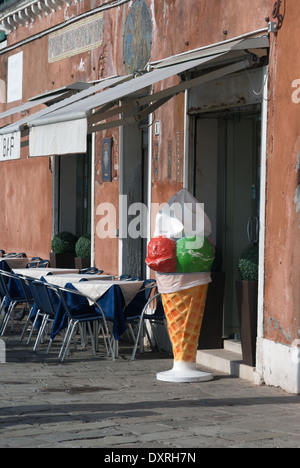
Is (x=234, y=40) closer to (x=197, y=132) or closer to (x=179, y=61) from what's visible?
A: (x=179, y=61)

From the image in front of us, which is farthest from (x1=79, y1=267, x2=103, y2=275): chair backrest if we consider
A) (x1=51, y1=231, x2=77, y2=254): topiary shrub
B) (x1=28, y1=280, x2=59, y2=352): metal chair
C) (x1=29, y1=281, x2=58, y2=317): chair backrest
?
(x1=51, y1=231, x2=77, y2=254): topiary shrub

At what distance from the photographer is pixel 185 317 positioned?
9.38 m

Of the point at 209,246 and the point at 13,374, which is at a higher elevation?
the point at 209,246

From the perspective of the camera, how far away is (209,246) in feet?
31.1

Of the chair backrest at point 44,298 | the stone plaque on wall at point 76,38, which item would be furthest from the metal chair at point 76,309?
the stone plaque on wall at point 76,38

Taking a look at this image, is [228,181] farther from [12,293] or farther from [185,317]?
[12,293]

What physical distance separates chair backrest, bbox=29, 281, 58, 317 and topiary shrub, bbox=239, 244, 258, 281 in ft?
7.93

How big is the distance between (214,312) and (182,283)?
1310mm

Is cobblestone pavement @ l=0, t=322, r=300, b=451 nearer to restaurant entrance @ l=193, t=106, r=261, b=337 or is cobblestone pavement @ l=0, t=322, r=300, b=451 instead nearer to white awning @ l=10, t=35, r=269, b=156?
restaurant entrance @ l=193, t=106, r=261, b=337

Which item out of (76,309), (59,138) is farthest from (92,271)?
(59,138)
